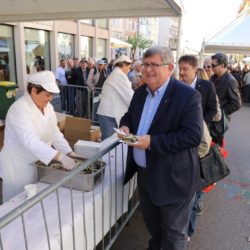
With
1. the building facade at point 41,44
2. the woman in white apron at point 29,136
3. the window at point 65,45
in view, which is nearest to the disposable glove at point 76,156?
the woman in white apron at point 29,136

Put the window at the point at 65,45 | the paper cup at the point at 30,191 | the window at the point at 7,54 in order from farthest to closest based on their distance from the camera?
1. the window at the point at 65,45
2. the window at the point at 7,54
3. the paper cup at the point at 30,191

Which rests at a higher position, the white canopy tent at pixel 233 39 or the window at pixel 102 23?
the window at pixel 102 23

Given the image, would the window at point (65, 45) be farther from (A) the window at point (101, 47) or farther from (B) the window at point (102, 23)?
(A) the window at point (101, 47)

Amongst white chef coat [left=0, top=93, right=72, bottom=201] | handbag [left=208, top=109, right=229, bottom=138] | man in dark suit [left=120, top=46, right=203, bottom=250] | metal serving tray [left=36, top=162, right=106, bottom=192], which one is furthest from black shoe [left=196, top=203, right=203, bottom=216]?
white chef coat [left=0, top=93, right=72, bottom=201]

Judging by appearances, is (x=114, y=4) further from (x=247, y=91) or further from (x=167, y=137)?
(x=247, y=91)

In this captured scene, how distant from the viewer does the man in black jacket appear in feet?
13.1

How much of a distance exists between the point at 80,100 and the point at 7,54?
572 centimetres

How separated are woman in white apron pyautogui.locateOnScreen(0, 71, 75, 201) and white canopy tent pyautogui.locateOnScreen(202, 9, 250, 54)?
Answer: 337 inches

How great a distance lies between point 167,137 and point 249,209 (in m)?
2.57

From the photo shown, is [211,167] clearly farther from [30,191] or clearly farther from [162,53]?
[30,191]

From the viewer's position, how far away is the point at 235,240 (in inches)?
127

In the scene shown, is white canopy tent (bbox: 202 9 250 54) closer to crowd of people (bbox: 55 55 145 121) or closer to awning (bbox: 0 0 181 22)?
crowd of people (bbox: 55 55 145 121)

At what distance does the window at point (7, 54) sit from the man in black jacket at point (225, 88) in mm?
9487

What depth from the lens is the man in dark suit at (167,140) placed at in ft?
6.74
